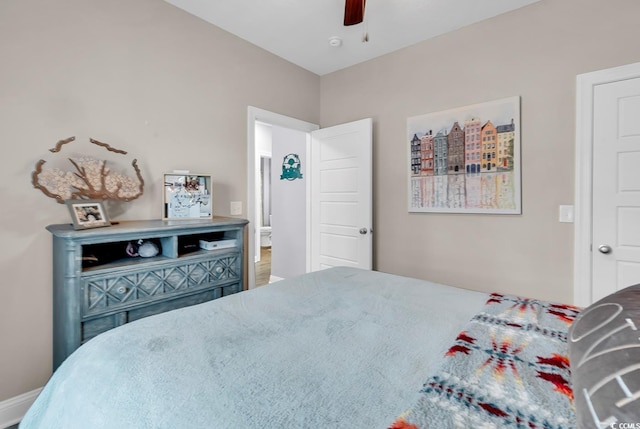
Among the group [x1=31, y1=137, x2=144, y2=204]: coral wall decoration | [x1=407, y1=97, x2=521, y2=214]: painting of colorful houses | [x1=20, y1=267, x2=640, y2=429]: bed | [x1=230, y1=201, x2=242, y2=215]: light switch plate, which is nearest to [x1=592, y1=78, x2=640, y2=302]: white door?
[x1=407, y1=97, x2=521, y2=214]: painting of colorful houses

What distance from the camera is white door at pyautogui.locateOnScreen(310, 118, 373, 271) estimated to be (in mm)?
3002

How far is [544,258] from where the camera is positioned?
2281mm

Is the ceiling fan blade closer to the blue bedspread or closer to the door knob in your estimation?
the blue bedspread

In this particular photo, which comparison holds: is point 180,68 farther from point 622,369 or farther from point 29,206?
point 622,369

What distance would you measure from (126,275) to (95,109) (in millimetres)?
1111

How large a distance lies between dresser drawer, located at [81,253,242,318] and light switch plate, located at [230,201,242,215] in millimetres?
647

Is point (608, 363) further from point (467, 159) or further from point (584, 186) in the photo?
point (467, 159)

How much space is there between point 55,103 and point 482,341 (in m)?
2.49

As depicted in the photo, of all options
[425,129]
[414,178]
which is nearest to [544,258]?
[414,178]

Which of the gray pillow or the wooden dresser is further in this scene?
the wooden dresser

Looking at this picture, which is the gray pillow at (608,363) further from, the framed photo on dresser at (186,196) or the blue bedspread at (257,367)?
the framed photo on dresser at (186,196)

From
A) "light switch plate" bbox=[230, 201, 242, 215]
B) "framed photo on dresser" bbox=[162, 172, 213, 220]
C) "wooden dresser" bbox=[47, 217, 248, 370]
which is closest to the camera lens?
"wooden dresser" bbox=[47, 217, 248, 370]

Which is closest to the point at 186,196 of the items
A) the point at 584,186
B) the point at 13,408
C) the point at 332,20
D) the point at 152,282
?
the point at 152,282

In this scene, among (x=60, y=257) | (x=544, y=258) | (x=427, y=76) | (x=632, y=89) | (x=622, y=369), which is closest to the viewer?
(x=622, y=369)
